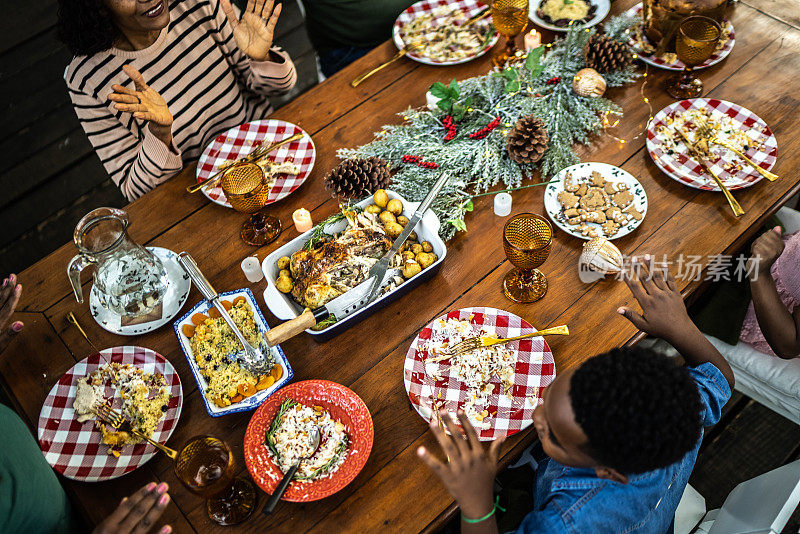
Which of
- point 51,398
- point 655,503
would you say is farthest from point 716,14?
point 51,398

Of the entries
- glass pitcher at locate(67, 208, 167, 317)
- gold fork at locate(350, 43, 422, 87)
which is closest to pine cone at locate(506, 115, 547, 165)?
gold fork at locate(350, 43, 422, 87)

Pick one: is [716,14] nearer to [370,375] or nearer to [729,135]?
[729,135]

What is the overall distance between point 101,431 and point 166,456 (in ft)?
0.61

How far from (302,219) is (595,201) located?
876 mm

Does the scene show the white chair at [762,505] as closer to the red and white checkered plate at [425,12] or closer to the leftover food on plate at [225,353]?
the leftover food on plate at [225,353]

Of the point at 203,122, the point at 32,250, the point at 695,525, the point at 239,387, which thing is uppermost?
the point at 203,122

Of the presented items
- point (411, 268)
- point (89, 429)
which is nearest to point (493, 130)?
point (411, 268)

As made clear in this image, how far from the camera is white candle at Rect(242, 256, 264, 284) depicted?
1.65 meters

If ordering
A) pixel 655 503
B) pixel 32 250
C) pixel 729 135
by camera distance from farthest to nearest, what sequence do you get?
pixel 32 250 < pixel 729 135 < pixel 655 503

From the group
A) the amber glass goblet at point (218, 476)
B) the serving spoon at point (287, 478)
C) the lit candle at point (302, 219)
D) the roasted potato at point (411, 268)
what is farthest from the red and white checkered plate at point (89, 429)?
the roasted potato at point (411, 268)

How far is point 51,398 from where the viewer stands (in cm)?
149

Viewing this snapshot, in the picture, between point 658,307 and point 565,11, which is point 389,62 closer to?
point 565,11

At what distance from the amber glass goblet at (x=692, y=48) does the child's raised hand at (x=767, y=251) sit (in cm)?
59

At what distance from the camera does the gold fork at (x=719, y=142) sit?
171 cm
